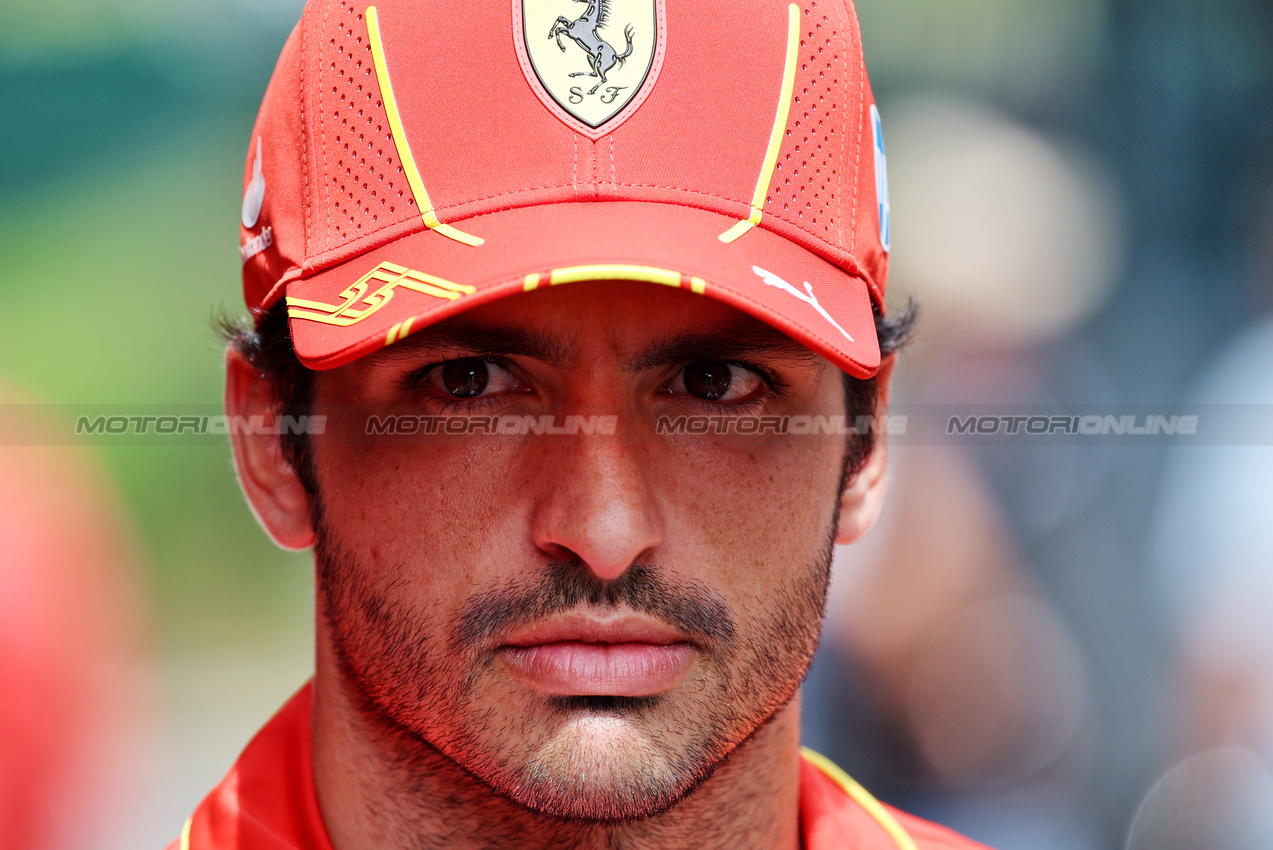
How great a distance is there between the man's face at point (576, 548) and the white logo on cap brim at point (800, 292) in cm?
7

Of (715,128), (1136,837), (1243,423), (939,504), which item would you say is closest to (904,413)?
(939,504)

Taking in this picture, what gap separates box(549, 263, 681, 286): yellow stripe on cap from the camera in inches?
40.8

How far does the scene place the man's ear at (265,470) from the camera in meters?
1.45

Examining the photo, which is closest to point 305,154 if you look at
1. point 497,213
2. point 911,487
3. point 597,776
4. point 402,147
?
point 402,147

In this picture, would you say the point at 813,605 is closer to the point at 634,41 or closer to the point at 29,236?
the point at 634,41

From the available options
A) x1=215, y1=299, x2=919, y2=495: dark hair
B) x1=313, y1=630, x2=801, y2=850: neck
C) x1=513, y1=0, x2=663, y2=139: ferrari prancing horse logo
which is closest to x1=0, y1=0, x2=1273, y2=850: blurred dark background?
x1=215, y1=299, x2=919, y2=495: dark hair

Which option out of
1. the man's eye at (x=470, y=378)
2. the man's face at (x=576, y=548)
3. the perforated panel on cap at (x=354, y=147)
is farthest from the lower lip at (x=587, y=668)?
the perforated panel on cap at (x=354, y=147)

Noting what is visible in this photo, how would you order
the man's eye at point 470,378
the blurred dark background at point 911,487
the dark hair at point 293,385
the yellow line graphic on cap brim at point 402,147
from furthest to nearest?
the blurred dark background at point 911,487 < the dark hair at point 293,385 < the man's eye at point 470,378 < the yellow line graphic on cap brim at point 402,147

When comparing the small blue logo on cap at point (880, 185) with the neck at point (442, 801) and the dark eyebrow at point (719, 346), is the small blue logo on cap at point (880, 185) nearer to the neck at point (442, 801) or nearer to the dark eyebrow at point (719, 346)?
the dark eyebrow at point (719, 346)

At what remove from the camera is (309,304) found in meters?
1.17

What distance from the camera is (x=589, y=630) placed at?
3.86 ft

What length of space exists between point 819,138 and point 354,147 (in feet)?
1.90

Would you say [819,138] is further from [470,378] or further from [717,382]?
[470,378]

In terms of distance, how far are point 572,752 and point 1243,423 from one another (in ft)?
7.93
